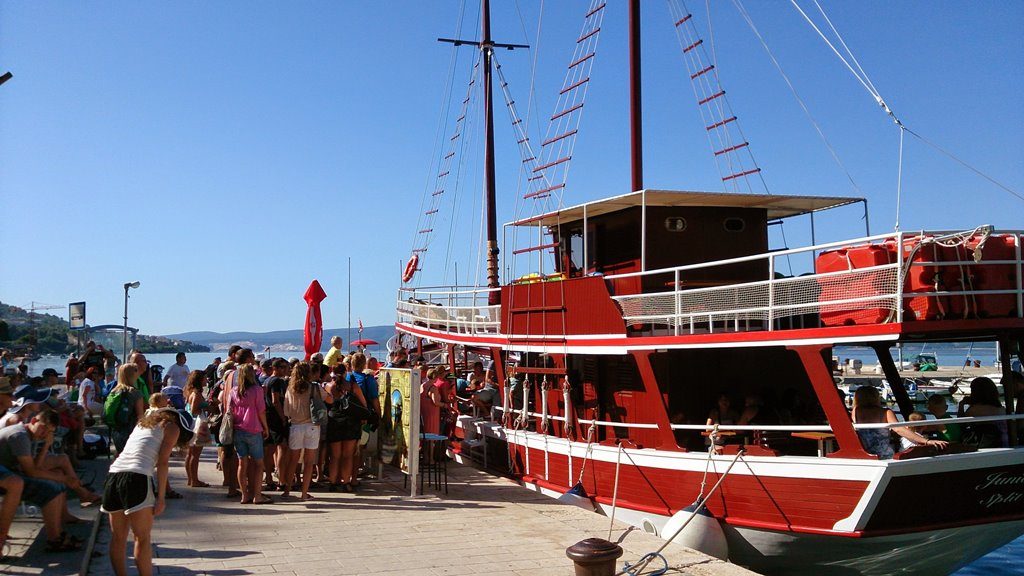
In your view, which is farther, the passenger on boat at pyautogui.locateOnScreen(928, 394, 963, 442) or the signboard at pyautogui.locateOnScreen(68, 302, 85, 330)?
the signboard at pyautogui.locateOnScreen(68, 302, 85, 330)

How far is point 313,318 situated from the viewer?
15164mm

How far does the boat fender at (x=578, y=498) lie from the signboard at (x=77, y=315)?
713 inches

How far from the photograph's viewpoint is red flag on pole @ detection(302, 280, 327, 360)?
15.1 meters

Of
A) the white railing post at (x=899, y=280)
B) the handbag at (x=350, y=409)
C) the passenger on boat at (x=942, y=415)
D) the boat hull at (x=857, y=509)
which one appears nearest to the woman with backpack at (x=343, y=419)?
the handbag at (x=350, y=409)

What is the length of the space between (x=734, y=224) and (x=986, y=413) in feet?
17.3

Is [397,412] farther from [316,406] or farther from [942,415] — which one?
[942,415]

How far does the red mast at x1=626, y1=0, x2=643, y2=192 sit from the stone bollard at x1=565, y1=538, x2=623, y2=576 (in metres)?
10.2

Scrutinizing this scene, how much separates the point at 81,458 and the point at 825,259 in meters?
11.1

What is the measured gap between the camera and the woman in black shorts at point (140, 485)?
6.44 m

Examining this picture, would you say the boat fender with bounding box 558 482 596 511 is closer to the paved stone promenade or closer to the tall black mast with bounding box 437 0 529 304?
the paved stone promenade

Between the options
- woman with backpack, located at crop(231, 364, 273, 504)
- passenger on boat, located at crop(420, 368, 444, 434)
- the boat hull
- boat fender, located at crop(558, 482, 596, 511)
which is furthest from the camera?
passenger on boat, located at crop(420, 368, 444, 434)

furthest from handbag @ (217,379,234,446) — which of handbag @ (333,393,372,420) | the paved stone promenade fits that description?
handbag @ (333,393,372,420)

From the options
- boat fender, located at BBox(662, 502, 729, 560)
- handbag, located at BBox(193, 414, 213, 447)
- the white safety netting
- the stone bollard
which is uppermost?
the white safety netting

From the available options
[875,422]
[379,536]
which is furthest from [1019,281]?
[379,536]
